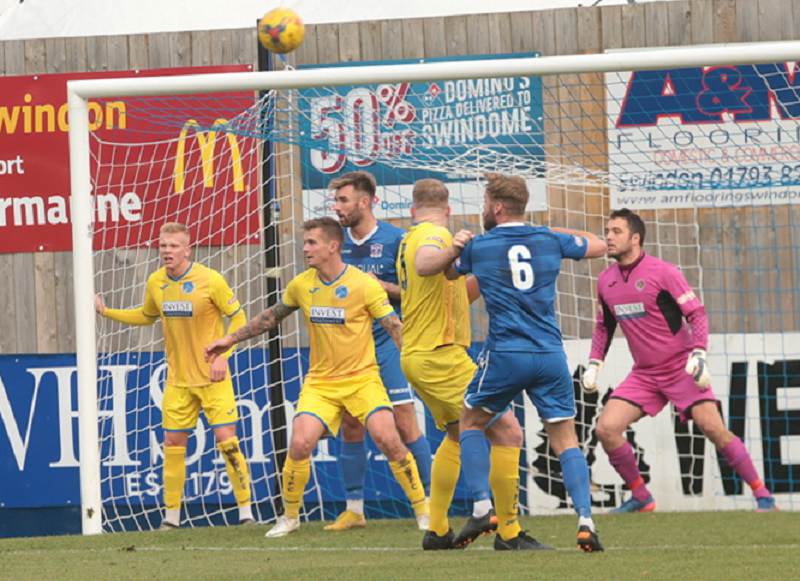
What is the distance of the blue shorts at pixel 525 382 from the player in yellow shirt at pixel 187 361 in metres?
2.36

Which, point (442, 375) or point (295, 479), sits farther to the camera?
point (295, 479)

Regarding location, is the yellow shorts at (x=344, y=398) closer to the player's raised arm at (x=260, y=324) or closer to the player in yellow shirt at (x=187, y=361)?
the player's raised arm at (x=260, y=324)

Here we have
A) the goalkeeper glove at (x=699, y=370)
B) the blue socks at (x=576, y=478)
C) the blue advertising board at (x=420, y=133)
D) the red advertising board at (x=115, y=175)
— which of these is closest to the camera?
the blue socks at (x=576, y=478)

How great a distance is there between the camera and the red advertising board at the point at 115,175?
8156 mm

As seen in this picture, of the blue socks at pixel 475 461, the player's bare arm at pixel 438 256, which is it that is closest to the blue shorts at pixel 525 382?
the blue socks at pixel 475 461

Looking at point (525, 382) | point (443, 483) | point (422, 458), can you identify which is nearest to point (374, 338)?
point (422, 458)

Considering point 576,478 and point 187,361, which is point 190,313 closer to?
point 187,361

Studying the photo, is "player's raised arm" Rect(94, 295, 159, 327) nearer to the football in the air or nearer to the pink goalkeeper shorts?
the football in the air

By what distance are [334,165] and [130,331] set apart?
196cm

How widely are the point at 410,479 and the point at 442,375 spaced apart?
3.21ft

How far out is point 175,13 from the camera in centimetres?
847

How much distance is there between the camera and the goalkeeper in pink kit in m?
6.95

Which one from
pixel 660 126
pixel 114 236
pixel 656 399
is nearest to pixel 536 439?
pixel 656 399

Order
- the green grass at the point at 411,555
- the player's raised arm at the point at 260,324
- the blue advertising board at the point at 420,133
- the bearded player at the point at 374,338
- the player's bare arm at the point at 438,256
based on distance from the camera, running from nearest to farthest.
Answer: the green grass at the point at 411,555
the player's bare arm at the point at 438,256
the player's raised arm at the point at 260,324
the bearded player at the point at 374,338
the blue advertising board at the point at 420,133
